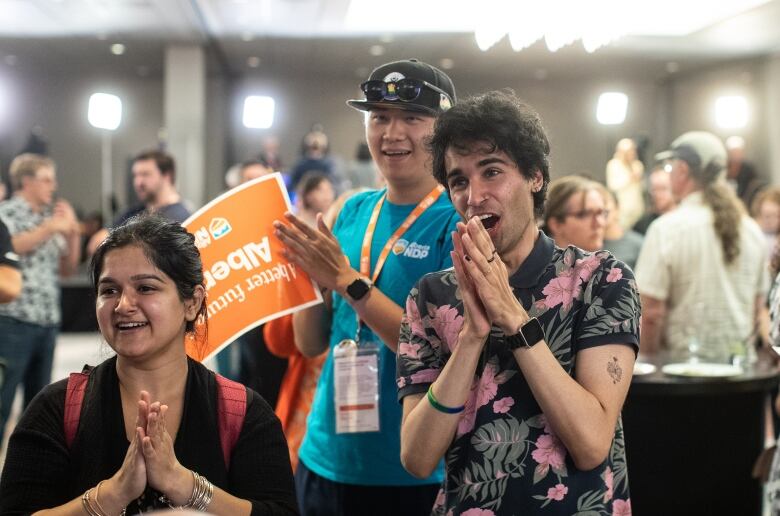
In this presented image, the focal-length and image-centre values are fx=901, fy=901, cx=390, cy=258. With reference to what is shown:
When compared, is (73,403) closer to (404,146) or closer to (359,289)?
(359,289)

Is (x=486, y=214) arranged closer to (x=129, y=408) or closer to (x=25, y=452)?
(x=129, y=408)

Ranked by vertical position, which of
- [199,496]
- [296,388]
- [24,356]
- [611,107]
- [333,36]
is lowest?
[24,356]

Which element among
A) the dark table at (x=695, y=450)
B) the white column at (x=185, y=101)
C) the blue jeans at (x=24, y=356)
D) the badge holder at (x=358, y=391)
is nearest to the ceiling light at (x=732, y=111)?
the white column at (x=185, y=101)

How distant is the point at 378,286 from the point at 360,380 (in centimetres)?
23

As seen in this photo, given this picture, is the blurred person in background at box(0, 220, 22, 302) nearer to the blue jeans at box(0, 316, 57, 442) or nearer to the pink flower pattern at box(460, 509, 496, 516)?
the blue jeans at box(0, 316, 57, 442)

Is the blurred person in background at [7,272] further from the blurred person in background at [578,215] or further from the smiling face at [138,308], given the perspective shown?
the blurred person in background at [578,215]

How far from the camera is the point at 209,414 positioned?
1.62 metres

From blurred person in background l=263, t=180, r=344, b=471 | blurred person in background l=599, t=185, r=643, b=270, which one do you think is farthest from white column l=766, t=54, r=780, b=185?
blurred person in background l=263, t=180, r=344, b=471

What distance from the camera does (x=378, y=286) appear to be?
7.04ft

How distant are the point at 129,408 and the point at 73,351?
8.77 m

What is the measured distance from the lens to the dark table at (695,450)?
376cm

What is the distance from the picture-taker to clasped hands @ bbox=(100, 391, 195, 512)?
143cm

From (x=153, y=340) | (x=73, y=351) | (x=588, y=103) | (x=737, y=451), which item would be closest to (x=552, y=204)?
(x=737, y=451)

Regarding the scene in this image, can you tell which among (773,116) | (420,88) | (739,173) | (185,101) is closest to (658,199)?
(420,88)
